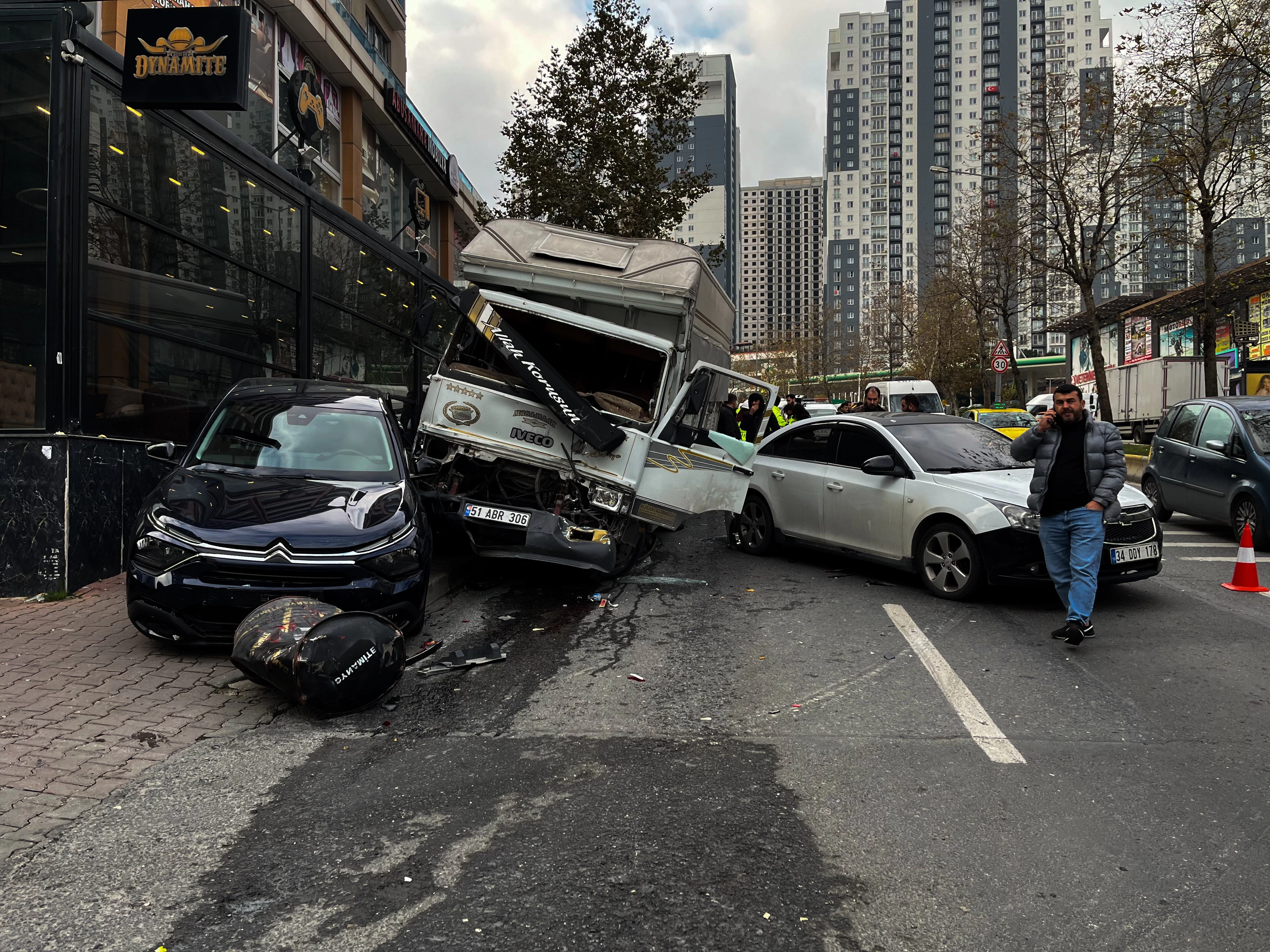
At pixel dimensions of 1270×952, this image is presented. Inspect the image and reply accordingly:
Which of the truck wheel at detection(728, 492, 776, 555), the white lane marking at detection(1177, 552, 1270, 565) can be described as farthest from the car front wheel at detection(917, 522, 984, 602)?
the white lane marking at detection(1177, 552, 1270, 565)

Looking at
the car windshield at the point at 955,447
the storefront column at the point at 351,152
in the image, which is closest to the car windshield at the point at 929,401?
the storefront column at the point at 351,152

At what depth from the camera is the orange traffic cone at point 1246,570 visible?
857 centimetres

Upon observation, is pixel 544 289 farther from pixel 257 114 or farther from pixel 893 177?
pixel 893 177

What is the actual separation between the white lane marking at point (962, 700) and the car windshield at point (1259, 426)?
255 inches

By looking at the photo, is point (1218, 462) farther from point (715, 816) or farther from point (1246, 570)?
point (715, 816)

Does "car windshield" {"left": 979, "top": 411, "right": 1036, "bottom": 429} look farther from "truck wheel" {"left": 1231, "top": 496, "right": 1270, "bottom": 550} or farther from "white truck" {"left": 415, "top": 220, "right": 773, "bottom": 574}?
"white truck" {"left": 415, "top": 220, "right": 773, "bottom": 574}

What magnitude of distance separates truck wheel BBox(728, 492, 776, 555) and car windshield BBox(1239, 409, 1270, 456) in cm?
588

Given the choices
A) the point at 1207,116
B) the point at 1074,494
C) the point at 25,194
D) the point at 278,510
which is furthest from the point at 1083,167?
the point at 278,510

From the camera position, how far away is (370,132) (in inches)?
1064

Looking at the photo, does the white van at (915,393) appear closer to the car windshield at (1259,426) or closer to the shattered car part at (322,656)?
the car windshield at (1259,426)

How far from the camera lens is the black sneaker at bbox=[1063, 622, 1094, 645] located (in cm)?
638

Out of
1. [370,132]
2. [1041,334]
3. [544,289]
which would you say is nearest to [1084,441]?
[544,289]

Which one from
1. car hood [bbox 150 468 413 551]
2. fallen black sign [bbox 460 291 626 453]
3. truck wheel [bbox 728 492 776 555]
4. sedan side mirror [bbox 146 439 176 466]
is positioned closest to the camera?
car hood [bbox 150 468 413 551]

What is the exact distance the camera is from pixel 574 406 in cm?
787
